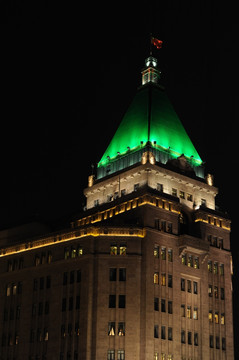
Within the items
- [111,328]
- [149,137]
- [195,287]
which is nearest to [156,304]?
[111,328]

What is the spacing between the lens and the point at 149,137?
316 ft

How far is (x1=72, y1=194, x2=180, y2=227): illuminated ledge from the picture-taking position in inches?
3462

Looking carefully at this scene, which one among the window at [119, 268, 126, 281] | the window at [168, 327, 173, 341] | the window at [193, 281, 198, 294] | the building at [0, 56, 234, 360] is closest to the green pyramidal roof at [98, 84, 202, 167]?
the building at [0, 56, 234, 360]

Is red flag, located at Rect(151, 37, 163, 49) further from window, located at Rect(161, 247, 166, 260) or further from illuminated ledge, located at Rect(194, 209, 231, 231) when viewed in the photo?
window, located at Rect(161, 247, 166, 260)

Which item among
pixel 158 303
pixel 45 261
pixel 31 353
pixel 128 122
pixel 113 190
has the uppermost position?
pixel 128 122

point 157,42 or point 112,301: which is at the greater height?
point 157,42

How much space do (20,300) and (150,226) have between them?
22.7 m

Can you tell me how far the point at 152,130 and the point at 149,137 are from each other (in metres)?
1.57

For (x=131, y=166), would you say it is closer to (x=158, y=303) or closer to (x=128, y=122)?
(x=128, y=122)

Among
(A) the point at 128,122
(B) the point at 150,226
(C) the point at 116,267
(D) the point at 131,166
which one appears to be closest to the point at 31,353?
(C) the point at 116,267

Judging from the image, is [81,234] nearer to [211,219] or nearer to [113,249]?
[113,249]

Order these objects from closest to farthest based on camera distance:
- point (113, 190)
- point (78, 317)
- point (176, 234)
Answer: point (78, 317) → point (176, 234) → point (113, 190)

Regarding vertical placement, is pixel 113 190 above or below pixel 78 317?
above

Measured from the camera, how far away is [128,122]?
3996 inches
